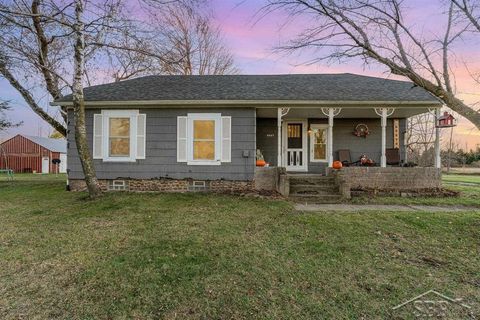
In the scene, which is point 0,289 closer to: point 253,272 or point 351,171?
point 253,272

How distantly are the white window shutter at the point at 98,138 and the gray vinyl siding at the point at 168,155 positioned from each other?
5.5 inches

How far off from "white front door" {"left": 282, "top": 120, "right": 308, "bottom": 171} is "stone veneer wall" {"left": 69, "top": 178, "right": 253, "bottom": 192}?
2663 mm

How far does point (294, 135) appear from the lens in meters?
11.2

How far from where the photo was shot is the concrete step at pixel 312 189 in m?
8.35

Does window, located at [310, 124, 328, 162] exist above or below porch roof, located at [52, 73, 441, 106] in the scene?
below

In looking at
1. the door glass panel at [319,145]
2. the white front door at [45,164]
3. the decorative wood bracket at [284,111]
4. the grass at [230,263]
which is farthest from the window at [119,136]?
the white front door at [45,164]

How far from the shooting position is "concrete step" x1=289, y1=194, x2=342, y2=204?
771 centimetres

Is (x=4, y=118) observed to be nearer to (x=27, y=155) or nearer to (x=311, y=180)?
(x=311, y=180)

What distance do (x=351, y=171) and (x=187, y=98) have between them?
5488mm

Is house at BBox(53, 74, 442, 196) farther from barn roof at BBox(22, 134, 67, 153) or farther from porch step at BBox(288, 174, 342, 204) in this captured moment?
barn roof at BBox(22, 134, 67, 153)

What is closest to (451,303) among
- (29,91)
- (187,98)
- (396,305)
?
(396,305)

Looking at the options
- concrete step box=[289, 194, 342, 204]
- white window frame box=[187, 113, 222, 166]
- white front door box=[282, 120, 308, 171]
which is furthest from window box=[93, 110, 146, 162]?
white front door box=[282, 120, 308, 171]

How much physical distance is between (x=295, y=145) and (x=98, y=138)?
271 inches

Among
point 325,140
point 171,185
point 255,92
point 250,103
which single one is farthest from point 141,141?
point 325,140
